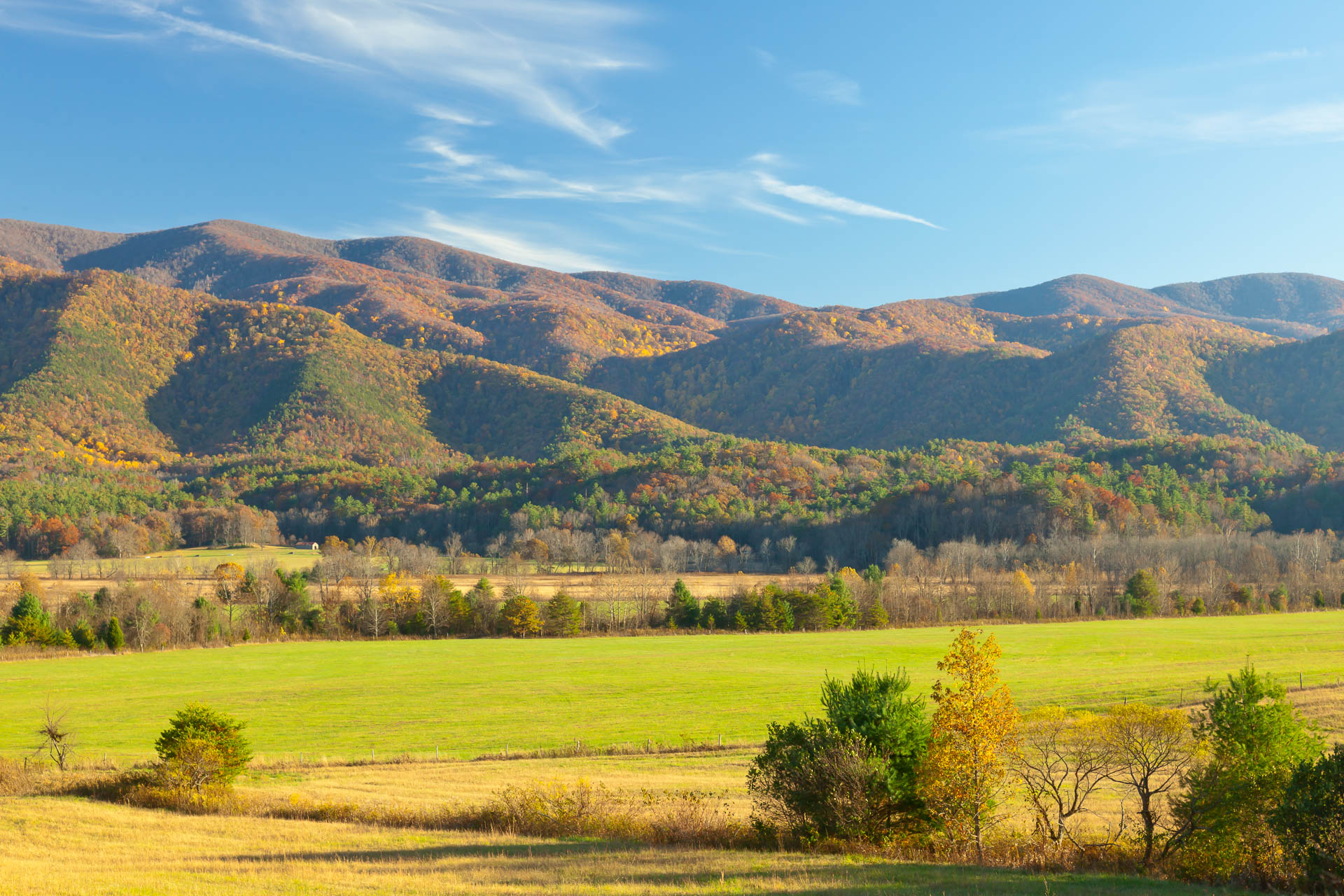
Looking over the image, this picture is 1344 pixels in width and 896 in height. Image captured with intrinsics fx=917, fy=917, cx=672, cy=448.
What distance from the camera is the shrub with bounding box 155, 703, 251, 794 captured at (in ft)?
83.6

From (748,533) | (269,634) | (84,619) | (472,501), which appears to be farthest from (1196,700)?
(472,501)

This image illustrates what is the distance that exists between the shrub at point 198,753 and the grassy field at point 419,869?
3305 millimetres

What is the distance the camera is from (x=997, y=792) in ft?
63.0

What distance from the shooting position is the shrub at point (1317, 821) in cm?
1460

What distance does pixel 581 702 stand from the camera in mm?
50812

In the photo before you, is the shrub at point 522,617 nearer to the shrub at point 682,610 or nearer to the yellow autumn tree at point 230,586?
the shrub at point 682,610

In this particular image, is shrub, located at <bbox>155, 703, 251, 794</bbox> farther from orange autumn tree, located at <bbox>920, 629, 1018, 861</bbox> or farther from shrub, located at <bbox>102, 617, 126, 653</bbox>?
shrub, located at <bbox>102, 617, 126, 653</bbox>

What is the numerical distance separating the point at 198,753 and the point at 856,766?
18517 mm

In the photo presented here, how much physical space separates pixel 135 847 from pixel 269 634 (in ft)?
220

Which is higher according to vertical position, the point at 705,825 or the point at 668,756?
the point at 705,825

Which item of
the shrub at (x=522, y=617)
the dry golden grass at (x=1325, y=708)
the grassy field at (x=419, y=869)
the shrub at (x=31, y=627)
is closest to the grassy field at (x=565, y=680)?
the shrub at (x=31, y=627)

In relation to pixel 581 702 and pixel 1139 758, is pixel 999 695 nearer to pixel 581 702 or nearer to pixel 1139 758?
pixel 1139 758

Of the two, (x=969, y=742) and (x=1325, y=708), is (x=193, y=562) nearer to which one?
(x=1325, y=708)

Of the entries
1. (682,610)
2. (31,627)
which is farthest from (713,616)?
(31,627)
